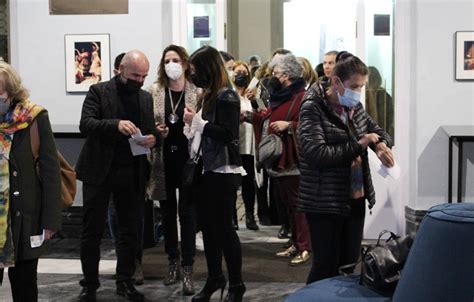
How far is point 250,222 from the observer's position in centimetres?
660

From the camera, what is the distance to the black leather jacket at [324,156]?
10.7 ft

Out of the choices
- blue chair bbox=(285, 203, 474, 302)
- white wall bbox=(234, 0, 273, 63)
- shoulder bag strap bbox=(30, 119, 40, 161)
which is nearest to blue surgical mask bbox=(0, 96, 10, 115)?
shoulder bag strap bbox=(30, 119, 40, 161)

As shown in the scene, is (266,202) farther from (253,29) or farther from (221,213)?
(253,29)

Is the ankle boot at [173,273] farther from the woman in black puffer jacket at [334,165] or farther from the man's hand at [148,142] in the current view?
the woman in black puffer jacket at [334,165]

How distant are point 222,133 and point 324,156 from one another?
2.53ft

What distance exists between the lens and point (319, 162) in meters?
3.27

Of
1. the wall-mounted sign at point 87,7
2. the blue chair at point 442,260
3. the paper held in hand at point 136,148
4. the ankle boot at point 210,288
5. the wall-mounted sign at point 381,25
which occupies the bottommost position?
the ankle boot at point 210,288

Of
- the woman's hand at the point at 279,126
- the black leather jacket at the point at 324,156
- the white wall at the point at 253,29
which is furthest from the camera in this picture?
the white wall at the point at 253,29

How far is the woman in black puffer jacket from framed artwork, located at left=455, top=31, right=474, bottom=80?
→ 2610 millimetres

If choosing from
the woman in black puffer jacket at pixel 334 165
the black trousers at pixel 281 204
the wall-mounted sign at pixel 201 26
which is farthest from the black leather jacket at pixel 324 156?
the wall-mounted sign at pixel 201 26

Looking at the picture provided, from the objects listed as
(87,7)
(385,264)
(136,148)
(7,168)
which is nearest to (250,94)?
(87,7)

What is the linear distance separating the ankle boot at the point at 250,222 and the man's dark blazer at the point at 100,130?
7.94 ft

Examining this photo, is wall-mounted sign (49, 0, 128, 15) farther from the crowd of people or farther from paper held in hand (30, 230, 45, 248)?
paper held in hand (30, 230, 45, 248)

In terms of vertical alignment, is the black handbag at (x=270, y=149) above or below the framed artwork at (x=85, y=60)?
below
